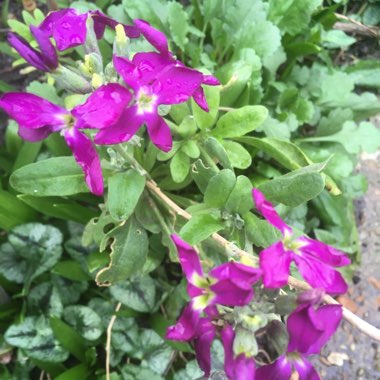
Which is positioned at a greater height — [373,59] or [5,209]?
[373,59]

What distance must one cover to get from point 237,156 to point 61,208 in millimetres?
493

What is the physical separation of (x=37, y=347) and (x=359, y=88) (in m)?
1.35

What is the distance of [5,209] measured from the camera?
1665mm

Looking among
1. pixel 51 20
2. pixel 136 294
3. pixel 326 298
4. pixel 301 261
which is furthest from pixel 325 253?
pixel 136 294

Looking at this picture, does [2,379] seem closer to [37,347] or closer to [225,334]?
[37,347]

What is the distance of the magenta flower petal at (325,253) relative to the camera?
3.22ft

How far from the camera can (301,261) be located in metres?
0.98

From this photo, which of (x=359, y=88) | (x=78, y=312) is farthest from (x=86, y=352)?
(x=359, y=88)

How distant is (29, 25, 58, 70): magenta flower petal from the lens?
3.55 feet

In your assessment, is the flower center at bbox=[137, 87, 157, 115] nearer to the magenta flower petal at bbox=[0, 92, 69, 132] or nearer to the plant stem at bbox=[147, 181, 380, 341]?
the magenta flower petal at bbox=[0, 92, 69, 132]

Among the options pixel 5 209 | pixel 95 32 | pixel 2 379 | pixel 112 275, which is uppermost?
pixel 95 32

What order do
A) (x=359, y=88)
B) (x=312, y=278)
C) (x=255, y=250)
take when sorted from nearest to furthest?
1. (x=312, y=278)
2. (x=255, y=250)
3. (x=359, y=88)

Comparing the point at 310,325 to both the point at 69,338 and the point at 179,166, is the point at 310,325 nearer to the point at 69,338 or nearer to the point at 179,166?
the point at 179,166

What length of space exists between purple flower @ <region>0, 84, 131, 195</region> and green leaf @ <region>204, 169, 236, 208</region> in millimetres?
283
